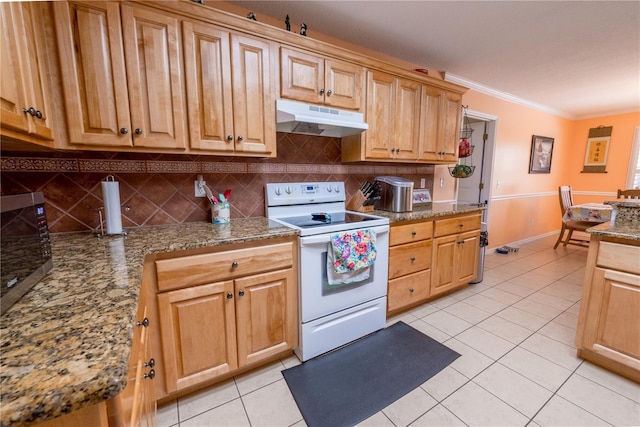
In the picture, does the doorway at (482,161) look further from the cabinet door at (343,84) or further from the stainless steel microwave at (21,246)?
the stainless steel microwave at (21,246)

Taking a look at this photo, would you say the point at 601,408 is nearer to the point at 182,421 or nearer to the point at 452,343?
the point at 452,343

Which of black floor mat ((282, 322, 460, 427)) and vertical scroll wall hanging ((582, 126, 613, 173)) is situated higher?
vertical scroll wall hanging ((582, 126, 613, 173))

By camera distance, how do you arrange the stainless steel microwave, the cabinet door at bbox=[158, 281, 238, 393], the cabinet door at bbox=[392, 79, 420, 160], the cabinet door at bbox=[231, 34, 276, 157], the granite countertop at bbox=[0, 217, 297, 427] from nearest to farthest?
the granite countertop at bbox=[0, 217, 297, 427], the stainless steel microwave, the cabinet door at bbox=[158, 281, 238, 393], the cabinet door at bbox=[231, 34, 276, 157], the cabinet door at bbox=[392, 79, 420, 160]

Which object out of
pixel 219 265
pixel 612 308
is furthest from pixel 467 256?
pixel 219 265

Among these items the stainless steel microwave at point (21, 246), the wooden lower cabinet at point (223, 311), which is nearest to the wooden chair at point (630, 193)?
the wooden lower cabinet at point (223, 311)

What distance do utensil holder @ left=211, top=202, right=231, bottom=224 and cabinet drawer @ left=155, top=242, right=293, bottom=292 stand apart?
1.50 feet

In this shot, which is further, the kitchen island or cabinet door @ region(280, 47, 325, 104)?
cabinet door @ region(280, 47, 325, 104)

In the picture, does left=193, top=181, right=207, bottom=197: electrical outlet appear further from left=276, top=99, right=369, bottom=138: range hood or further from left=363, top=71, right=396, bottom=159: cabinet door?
left=363, top=71, right=396, bottom=159: cabinet door

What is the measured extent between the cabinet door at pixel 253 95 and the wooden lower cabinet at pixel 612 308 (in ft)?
7.21

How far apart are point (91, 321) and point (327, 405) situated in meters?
1.28

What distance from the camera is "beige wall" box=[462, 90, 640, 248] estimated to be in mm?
3891

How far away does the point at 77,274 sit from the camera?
3.04ft

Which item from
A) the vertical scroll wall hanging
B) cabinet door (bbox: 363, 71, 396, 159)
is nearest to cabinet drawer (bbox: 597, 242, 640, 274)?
cabinet door (bbox: 363, 71, 396, 159)

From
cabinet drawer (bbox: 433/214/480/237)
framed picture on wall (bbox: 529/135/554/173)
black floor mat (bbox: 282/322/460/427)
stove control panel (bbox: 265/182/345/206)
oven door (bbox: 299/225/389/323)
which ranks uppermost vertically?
framed picture on wall (bbox: 529/135/554/173)
